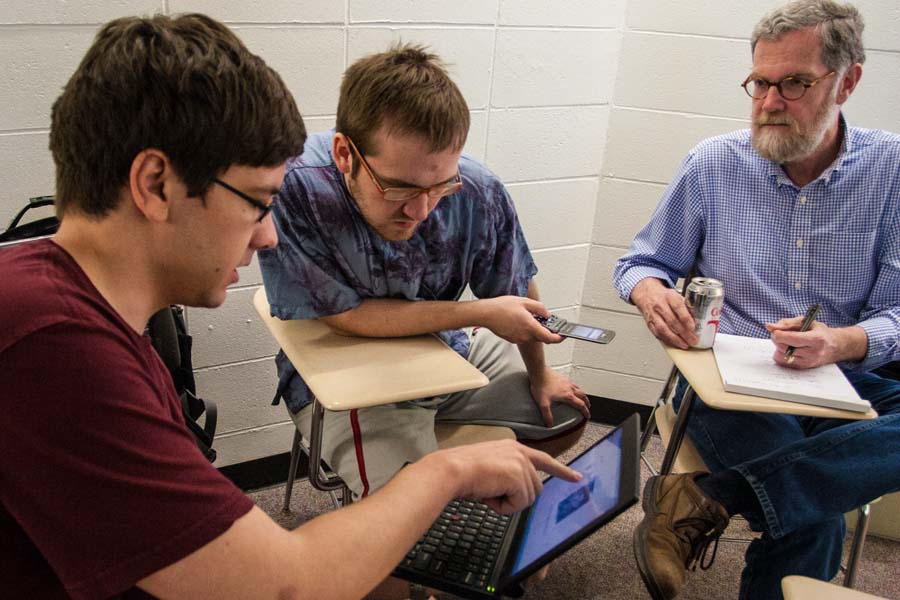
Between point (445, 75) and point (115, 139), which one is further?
point (445, 75)

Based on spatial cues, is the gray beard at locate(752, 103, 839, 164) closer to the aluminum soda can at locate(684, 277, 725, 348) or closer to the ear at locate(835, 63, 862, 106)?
the ear at locate(835, 63, 862, 106)

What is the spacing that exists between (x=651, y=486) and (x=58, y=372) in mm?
1365

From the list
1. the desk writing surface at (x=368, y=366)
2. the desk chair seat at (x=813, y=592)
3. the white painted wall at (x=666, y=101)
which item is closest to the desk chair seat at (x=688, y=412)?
the desk chair seat at (x=813, y=592)

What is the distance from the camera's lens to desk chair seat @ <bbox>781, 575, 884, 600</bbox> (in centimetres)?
112

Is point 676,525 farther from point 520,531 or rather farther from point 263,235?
point 263,235

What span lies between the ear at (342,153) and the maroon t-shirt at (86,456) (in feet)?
2.72

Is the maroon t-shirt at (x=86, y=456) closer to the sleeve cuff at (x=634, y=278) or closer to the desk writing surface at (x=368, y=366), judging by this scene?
the desk writing surface at (x=368, y=366)

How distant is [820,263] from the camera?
1959 mm

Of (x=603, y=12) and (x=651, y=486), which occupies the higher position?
(x=603, y=12)

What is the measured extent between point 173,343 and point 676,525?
112 cm

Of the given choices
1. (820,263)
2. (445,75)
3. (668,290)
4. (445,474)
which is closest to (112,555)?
(445,474)

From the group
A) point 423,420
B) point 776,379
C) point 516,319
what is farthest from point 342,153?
point 776,379

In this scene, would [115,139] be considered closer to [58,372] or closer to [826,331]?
[58,372]

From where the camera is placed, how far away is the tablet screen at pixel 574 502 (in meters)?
1.04
